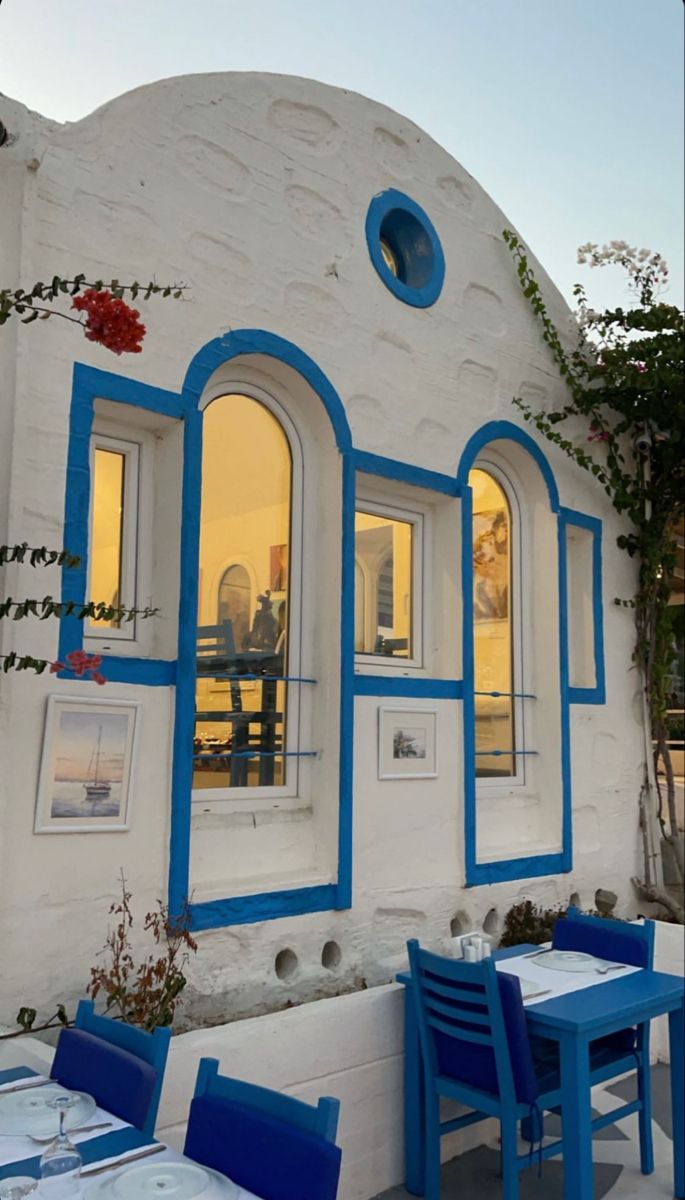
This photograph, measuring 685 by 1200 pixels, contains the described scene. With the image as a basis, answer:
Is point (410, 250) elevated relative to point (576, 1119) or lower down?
elevated

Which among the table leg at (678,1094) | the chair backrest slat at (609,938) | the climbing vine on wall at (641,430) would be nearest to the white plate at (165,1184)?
the table leg at (678,1094)

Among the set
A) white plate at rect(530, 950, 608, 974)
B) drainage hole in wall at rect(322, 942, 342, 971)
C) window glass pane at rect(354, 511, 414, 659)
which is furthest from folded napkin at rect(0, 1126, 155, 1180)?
window glass pane at rect(354, 511, 414, 659)

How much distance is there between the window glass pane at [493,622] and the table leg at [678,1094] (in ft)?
5.01

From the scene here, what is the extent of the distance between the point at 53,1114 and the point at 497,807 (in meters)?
3.03

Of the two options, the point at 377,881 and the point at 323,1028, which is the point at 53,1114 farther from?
the point at 377,881

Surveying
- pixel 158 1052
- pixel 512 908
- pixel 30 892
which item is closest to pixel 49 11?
pixel 30 892

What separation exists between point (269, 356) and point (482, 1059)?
256 centimetres

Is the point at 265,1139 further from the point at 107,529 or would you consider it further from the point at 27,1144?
the point at 107,529

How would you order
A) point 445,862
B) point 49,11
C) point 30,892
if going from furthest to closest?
point 445,862, point 49,11, point 30,892

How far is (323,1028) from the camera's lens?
10.8ft

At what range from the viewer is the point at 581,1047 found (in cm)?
297

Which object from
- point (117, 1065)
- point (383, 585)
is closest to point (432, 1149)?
point (117, 1065)

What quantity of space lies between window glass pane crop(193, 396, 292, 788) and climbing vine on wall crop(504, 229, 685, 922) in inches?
62.1

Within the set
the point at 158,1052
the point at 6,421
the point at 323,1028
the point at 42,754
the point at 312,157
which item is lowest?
the point at 323,1028
